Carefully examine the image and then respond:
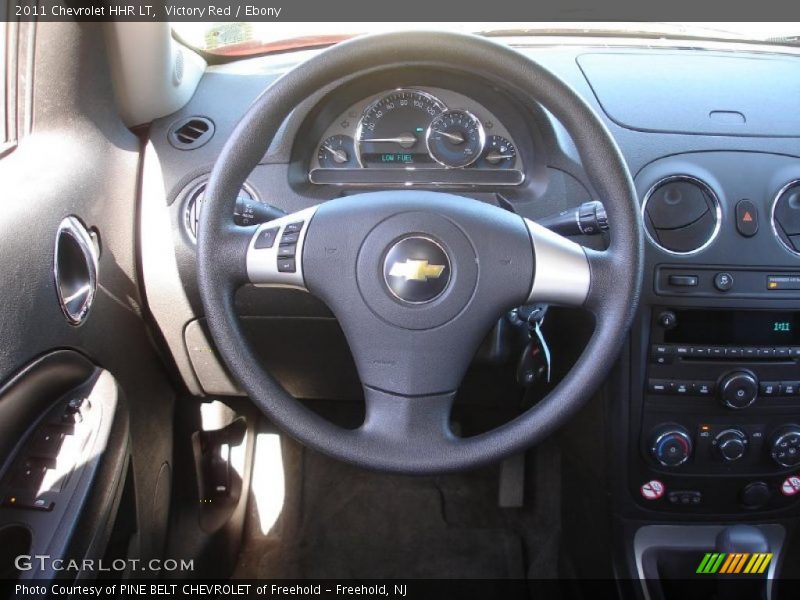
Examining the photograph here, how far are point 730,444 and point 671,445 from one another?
0.41ft

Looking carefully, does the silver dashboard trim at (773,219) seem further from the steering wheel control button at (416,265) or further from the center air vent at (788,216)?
the steering wheel control button at (416,265)

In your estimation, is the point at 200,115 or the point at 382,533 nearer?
the point at 200,115

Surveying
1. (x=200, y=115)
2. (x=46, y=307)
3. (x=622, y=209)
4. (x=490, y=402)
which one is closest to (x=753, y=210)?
(x=622, y=209)

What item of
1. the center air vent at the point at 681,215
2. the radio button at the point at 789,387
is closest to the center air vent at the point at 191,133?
the center air vent at the point at 681,215

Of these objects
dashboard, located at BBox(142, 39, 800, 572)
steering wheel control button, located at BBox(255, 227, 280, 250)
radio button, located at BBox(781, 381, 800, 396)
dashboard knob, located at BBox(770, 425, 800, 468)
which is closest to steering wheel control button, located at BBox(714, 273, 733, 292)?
dashboard, located at BBox(142, 39, 800, 572)

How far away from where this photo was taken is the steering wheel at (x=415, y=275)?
43.6 inches

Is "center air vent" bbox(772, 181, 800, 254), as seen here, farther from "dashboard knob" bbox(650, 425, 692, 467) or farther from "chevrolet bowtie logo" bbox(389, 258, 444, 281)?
"chevrolet bowtie logo" bbox(389, 258, 444, 281)

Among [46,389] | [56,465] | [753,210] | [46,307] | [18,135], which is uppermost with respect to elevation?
[18,135]

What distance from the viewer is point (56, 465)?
1.21 metres

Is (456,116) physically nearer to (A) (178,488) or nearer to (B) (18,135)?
(B) (18,135)

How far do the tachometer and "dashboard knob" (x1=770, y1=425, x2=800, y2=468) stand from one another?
900mm

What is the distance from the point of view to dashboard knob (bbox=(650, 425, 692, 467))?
157 cm

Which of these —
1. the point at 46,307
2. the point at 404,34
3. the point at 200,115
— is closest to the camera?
the point at 404,34

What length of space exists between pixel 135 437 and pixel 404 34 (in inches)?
39.3
